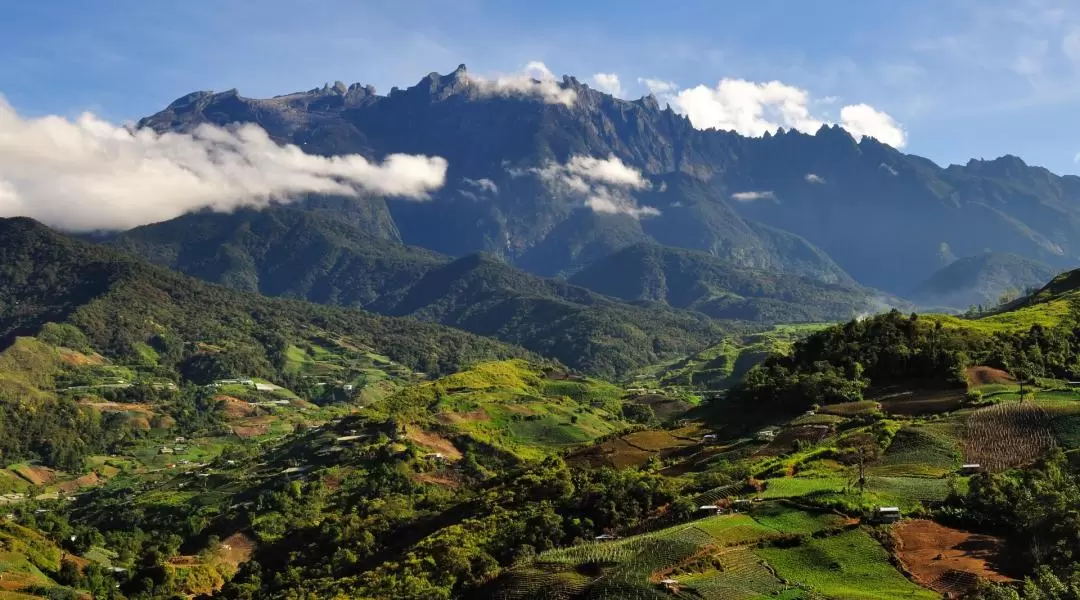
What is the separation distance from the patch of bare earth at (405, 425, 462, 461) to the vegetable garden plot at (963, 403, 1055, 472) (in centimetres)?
8301

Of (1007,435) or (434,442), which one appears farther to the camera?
(434,442)

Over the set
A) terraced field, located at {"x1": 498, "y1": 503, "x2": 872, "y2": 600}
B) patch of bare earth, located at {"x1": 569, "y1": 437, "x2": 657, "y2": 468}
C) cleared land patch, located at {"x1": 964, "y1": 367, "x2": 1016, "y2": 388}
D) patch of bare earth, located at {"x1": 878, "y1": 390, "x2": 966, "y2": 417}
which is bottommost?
patch of bare earth, located at {"x1": 569, "y1": 437, "x2": 657, "y2": 468}

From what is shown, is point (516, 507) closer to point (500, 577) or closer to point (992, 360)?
point (500, 577)

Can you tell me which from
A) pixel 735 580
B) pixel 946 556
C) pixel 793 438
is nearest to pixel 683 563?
pixel 735 580

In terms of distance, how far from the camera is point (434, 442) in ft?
458

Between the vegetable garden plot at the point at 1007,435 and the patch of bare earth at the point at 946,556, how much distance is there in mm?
11433

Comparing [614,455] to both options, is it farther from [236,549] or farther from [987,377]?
[236,549]

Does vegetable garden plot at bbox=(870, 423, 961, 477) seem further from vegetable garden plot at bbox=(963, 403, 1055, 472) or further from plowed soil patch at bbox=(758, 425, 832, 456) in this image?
plowed soil patch at bbox=(758, 425, 832, 456)

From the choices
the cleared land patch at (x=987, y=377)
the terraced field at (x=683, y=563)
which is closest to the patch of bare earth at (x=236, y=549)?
the terraced field at (x=683, y=563)

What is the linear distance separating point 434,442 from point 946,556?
329ft

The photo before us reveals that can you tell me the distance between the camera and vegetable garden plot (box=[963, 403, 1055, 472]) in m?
62.3

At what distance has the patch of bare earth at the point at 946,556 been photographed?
45562mm

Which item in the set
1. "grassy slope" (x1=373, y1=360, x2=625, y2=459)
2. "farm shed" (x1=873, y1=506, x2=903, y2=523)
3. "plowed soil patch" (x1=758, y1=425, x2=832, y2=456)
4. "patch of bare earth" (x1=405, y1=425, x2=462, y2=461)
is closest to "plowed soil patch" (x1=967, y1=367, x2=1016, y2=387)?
"plowed soil patch" (x1=758, y1=425, x2=832, y2=456)

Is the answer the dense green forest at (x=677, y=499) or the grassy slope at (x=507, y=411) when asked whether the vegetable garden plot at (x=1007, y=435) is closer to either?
the dense green forest at (x=677, y=499)
